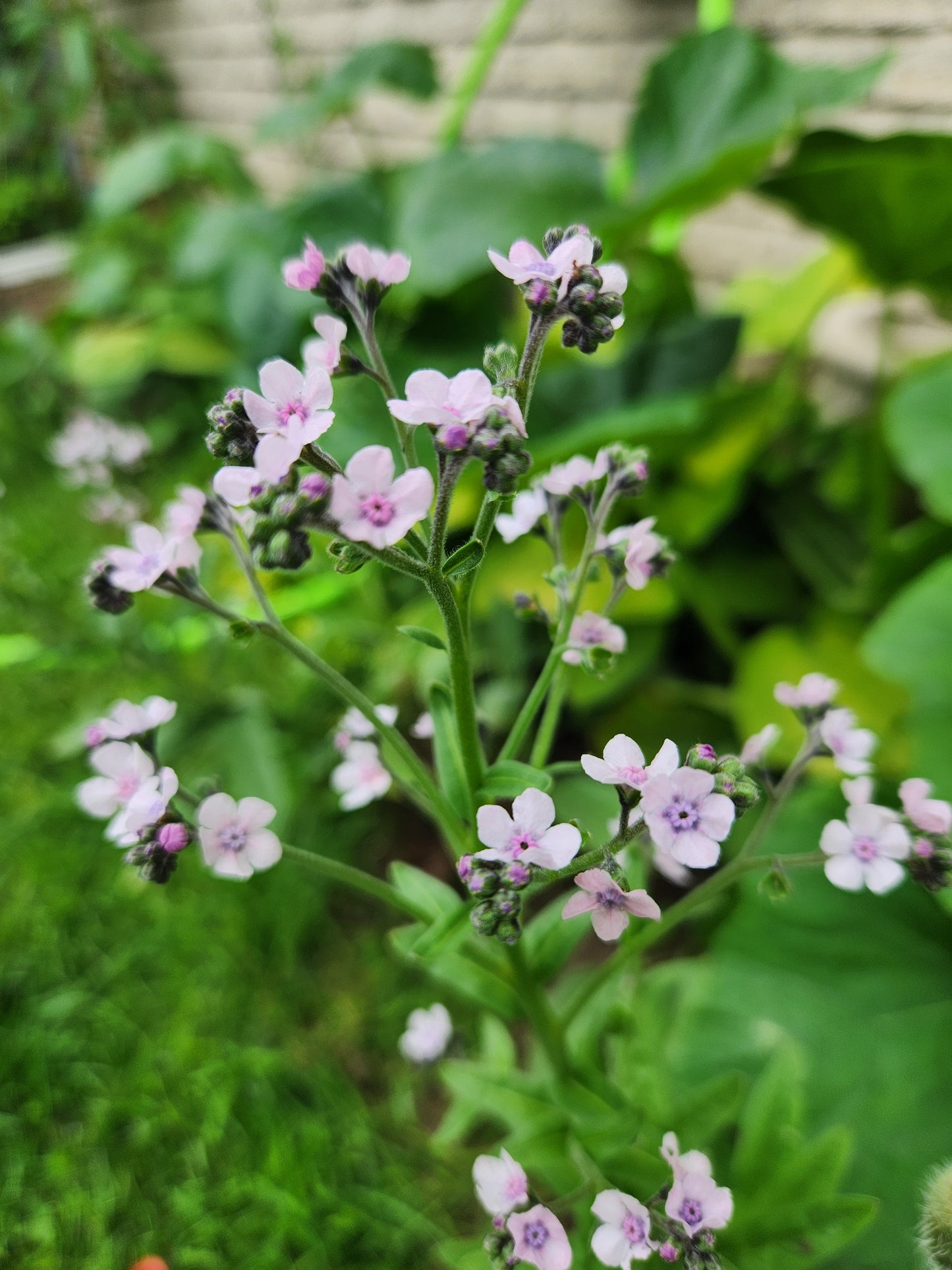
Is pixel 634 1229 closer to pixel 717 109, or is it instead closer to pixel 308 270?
pixel 308 270

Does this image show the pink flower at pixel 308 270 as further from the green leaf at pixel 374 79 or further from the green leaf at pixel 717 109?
the green leaf at pixel 374 79

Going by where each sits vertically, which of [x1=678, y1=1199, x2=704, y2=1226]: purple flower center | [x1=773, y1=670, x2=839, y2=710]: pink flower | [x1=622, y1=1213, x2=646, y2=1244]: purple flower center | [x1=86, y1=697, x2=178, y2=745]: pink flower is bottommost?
[x1=678, y1=1199, x2=704, y2=1226]: purple flower center

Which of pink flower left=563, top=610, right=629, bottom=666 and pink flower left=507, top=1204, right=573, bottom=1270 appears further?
pink flower left=563, top=610, right=629, bottom=666

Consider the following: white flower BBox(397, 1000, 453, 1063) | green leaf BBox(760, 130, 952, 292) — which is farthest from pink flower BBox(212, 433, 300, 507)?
green leaf BBox(760, 130, 952, 292)

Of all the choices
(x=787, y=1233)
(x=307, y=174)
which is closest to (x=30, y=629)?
(x=787, y=1233)

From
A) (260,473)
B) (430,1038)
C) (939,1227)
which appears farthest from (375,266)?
(430,1038)

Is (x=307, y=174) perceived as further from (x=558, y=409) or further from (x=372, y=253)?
(x=372, y=253)

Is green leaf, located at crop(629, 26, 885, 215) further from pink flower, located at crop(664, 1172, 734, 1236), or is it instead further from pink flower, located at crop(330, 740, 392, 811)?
pink flower, located at crop(664, 1172, 734, 1236)
